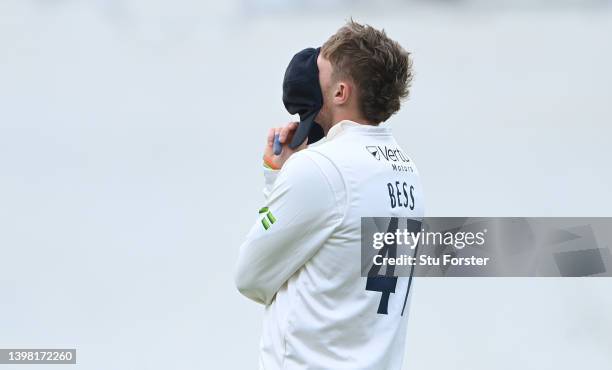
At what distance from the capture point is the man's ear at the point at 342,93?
48.7 inches

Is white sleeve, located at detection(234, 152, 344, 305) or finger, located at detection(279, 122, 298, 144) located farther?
finger, located at detection(279, 122, 298, 144)

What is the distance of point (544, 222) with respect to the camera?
232 cm

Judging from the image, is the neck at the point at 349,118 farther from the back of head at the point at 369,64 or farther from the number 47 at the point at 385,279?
the number 47 at the point at 385,279

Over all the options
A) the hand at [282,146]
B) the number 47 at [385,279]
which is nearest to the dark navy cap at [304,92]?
the hand at [282,146]

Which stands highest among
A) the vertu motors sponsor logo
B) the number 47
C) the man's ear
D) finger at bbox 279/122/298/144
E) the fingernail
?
the man's ear

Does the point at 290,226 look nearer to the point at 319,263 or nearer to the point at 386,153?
the point at 319,263

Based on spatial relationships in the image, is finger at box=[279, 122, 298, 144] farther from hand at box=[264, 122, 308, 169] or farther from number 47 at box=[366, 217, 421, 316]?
number 47 at box=[366, 217, 421, 316]

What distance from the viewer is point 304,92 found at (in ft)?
4.17

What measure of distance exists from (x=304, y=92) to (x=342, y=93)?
0.06m

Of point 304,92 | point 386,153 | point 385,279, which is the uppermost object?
point 304,92

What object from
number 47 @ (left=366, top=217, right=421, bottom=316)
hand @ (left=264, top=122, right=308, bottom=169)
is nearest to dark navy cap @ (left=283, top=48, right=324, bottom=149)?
hand @ (left=264, top=122, right=308, bottom=169)

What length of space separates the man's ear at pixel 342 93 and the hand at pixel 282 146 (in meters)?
0.09

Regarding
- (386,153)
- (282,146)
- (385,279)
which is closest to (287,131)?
(282,146)

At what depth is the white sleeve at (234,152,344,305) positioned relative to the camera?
1158mm
